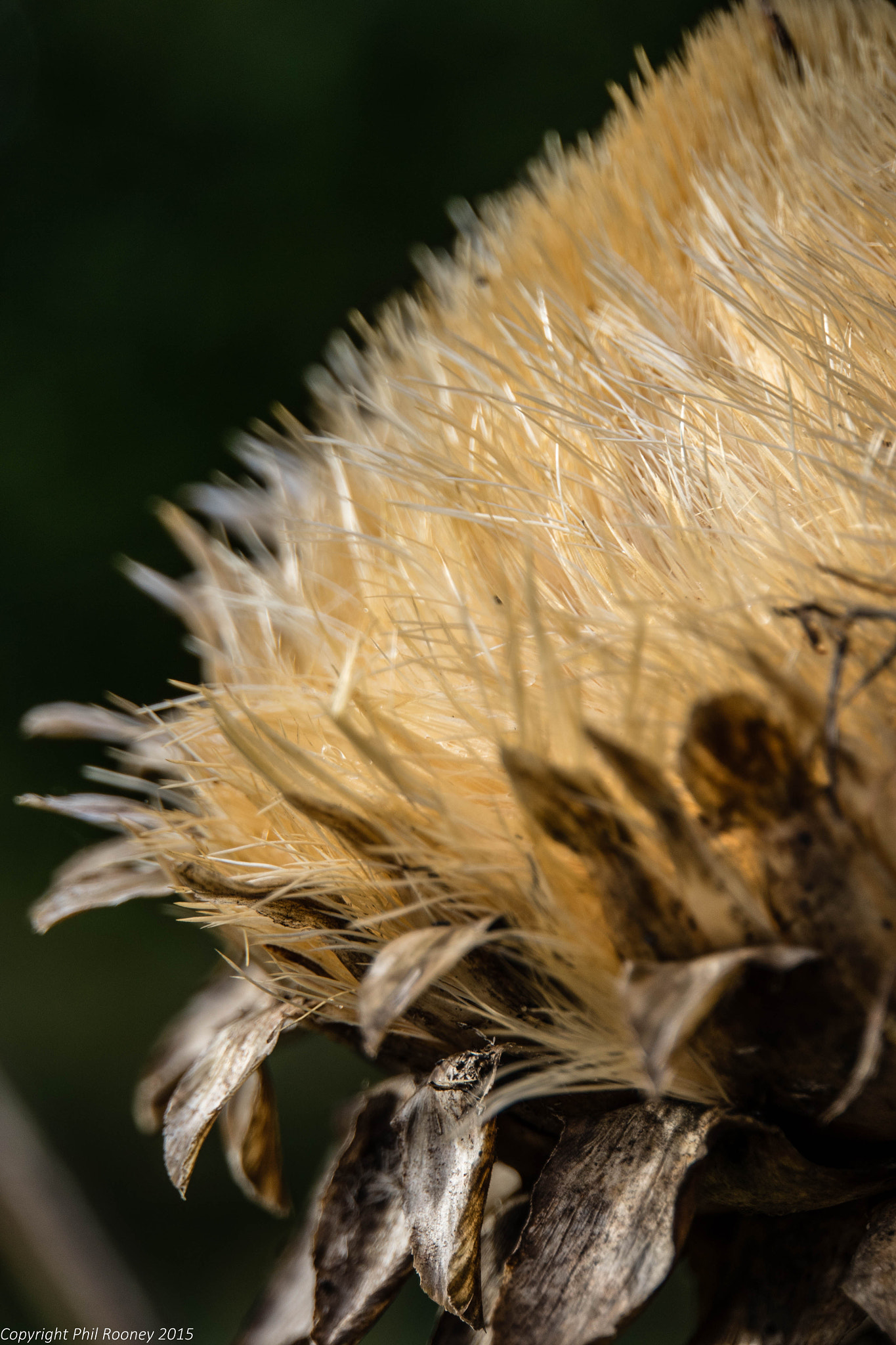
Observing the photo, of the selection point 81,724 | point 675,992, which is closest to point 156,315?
point 81,724

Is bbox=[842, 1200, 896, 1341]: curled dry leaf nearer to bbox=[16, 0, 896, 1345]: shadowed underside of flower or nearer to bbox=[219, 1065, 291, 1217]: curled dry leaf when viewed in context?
bbox=[16, 0, 896, 1345]: shadowed underside of flower

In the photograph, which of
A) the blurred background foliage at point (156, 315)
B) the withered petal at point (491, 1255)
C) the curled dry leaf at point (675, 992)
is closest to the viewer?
the curled dry leaf at point (675, 992)

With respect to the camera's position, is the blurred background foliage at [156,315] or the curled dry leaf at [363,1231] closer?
the curled dry leaf at [363,1231]

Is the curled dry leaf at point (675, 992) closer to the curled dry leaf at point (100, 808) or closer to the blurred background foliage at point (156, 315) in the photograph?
the curled dry leaf at point (100, 808)

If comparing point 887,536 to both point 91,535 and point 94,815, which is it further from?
point 91,535

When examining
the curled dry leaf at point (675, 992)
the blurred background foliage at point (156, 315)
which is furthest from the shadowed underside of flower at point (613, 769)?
the blurred background foliage at point (156, 315)

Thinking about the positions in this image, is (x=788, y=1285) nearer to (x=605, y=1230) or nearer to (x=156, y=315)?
Answer: (x=605, y=1230)
